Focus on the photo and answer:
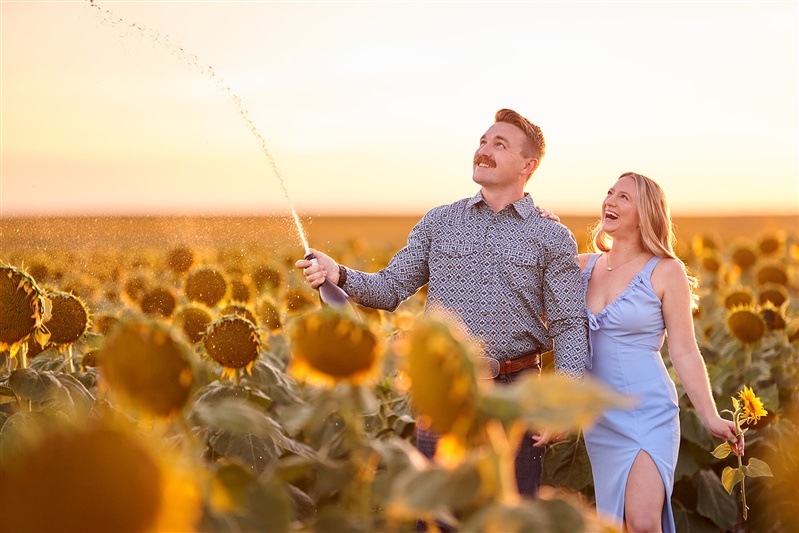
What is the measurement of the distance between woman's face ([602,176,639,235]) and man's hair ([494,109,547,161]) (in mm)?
386

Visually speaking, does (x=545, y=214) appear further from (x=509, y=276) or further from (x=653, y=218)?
(x=653, y=218)

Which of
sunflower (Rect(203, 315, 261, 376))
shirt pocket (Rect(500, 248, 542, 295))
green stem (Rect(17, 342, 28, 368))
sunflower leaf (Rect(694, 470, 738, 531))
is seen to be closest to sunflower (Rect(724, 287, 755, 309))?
sunflower leaf (Rect(694, 470, 738, 531))

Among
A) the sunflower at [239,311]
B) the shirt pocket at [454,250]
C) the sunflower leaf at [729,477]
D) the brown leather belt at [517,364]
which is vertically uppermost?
the shirt pocket at [454,250]

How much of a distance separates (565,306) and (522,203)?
→ 51 cm

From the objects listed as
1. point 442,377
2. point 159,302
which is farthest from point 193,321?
point 442,377

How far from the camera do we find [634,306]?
4160 millimetres

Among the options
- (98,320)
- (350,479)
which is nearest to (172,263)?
(98,320)

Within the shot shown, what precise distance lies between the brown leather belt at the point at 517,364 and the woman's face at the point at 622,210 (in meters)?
0.67

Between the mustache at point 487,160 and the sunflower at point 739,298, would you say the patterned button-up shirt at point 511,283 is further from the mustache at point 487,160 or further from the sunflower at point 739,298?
the sunflower at point 739,298

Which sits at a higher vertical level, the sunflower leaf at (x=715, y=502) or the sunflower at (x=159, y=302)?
the sunflower at (x=159, y=302)

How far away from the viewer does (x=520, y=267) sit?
4.23 metres

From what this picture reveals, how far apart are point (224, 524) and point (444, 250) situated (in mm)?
3347

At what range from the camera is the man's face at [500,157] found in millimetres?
4299

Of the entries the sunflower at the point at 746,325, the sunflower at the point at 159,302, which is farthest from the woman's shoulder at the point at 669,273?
the sunflower at the point at 159,302
